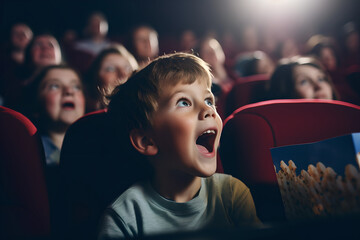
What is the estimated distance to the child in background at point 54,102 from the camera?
29.5 inches

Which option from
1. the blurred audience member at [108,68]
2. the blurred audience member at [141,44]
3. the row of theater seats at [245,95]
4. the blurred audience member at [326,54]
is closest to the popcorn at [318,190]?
the row of theater seats at [245,95]

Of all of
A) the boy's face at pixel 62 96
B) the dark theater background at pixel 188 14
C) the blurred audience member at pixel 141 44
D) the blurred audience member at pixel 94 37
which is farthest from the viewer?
the dark theater background at pixel 188 14

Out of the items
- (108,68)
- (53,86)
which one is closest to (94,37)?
(108,68)

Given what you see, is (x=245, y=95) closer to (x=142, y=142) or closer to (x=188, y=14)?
(x=142, y=142)

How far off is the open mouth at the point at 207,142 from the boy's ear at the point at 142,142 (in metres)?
0.07

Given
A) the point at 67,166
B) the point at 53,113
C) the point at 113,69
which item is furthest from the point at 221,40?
the point at 67,166

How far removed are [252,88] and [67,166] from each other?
67cm

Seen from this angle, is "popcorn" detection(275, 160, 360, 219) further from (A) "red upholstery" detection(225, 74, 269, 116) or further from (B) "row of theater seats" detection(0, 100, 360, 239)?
(A) "red upholstery" detection(225, 74, 269, 116)

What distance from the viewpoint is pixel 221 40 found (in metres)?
3.82

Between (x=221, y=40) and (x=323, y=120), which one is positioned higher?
(x=221, y=40)

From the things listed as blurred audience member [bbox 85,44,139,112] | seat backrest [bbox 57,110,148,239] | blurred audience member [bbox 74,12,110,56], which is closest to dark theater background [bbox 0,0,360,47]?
blurred audience member [bbox 74,12,110,56]

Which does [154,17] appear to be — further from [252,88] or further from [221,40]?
[252,88]

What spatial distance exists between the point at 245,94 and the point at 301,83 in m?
0.18

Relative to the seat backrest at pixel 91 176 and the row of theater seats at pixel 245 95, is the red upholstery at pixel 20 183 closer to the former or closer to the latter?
the seat backrest at pixel 91 176
